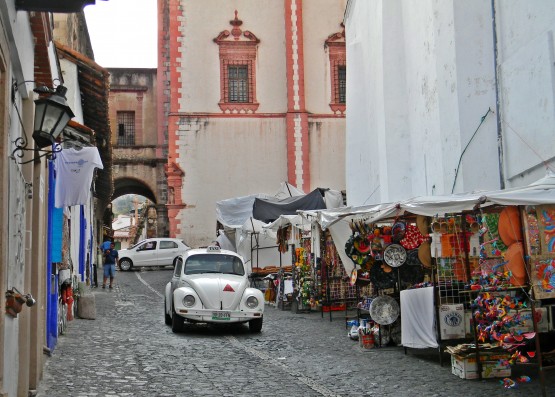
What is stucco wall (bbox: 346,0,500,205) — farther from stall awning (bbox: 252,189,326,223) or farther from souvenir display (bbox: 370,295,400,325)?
souvenir display (bbox: 370,295,400,325)

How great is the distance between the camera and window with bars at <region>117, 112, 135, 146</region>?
3972 centimetres

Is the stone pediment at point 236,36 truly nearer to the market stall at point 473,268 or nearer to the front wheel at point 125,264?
the front wheel at point 125,264

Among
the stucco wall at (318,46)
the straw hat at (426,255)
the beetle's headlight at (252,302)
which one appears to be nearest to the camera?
the straw hat at (426,255)

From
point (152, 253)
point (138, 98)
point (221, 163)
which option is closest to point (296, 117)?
point (221, 163)

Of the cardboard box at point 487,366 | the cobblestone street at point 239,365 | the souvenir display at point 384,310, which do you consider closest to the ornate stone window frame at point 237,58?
the cobblestone street at point 239,365

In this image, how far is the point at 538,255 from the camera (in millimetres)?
7941

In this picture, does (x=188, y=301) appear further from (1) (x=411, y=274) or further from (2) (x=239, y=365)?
(1) (x=411, y=274)

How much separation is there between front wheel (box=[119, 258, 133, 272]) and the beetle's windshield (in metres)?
18.3

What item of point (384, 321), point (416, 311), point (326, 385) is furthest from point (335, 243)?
point (326, 385)

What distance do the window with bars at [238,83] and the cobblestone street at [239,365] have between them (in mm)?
18618

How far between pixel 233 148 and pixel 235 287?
1920 centimetres

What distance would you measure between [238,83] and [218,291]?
67.1 feet

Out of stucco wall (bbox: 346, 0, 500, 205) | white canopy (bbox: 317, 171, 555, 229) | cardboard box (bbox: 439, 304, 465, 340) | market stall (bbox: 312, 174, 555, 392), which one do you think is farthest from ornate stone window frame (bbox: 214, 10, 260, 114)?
cardboard box (bbox: 439, 304, 465, 340)

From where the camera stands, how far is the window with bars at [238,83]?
3275 centimetres
